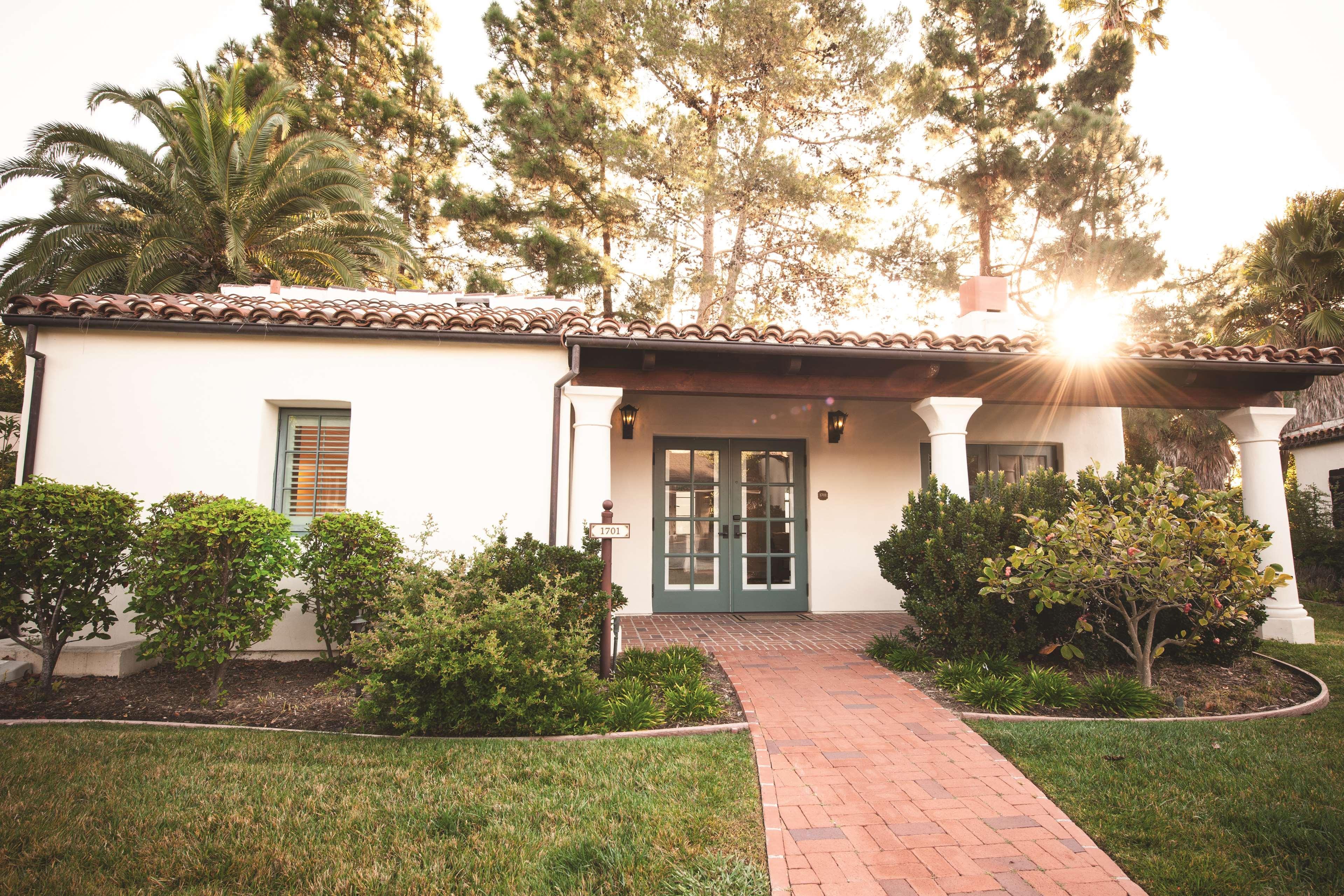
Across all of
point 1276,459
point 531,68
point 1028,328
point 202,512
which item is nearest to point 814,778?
point 202,512

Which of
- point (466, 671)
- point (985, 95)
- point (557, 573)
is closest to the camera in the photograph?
point (466, 671)

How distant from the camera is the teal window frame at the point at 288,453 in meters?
6.45

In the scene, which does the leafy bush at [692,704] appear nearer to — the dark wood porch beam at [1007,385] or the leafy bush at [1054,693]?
the leafy bush at [1054,693]

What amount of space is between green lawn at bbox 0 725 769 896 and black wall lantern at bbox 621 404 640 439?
15.6 ft

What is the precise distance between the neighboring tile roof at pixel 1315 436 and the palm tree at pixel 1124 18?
8119 millimetres

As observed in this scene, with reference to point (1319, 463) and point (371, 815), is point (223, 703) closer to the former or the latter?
point (371, 815)

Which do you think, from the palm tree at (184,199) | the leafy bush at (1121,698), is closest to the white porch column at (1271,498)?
the leafy bush at (1121,698)

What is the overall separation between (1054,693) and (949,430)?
286 cm

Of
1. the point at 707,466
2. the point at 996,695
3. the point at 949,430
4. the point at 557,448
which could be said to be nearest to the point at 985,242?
the point at 949,430

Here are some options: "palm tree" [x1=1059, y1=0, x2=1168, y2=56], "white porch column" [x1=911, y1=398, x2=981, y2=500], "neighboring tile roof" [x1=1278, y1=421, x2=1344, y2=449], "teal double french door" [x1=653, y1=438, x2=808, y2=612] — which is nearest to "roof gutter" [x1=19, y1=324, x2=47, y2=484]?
"teal double french door" [x1=653, y1=438, x2=808, y2=612]

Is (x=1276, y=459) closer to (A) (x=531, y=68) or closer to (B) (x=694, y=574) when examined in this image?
(B) (x=694, y=574)

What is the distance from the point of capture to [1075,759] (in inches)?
154

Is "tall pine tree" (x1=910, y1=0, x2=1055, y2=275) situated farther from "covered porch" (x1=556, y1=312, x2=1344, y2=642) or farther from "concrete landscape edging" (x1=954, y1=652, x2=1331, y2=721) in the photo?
"concrete landscape edging" (x1=954, y1=652, x2=1331, y2=721)

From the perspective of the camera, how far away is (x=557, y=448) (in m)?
6.41
